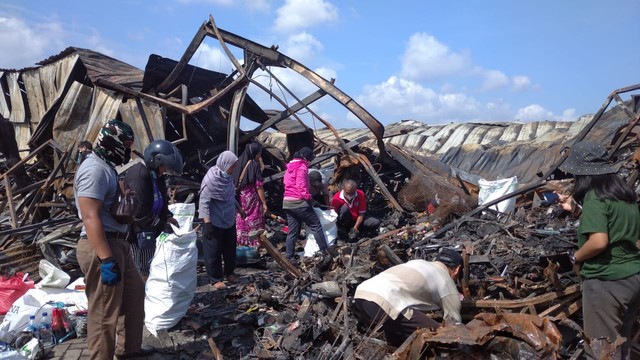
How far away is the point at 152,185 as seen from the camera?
4.15m

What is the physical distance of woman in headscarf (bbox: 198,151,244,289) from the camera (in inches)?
229

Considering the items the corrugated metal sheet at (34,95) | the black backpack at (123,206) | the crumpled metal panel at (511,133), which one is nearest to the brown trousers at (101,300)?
the black backpack at (123,206)

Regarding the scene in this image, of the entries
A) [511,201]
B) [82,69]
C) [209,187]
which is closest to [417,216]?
[511,201]

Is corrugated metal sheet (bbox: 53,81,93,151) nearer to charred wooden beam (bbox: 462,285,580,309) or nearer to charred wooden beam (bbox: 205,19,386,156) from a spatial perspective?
charred wooden beam (bbox: 205,19,386,156)

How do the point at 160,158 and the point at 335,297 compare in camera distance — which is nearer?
the point at 160,158

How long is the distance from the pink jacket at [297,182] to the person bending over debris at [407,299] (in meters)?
3.34

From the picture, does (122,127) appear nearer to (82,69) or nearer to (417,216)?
(417,216)

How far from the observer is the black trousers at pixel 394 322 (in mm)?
3406

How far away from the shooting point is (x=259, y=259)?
704 cm

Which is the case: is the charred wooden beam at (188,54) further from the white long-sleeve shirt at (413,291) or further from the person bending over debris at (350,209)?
the white long-sleeve shirt at (413,291)

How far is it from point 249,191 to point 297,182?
1028 mm

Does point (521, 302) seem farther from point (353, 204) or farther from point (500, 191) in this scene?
point (500, 191)

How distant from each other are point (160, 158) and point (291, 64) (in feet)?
17.5

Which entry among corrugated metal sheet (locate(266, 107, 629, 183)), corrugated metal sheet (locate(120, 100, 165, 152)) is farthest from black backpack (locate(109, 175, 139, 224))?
corrugated metal sheet (locate(266, 107, 629, 183))
